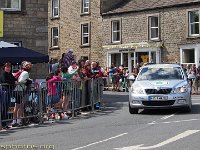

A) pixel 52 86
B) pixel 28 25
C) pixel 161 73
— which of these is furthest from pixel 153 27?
pixel 52 86

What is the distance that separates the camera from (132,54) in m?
40.9

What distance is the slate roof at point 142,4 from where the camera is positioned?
37.3 metres

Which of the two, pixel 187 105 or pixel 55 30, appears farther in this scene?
pixel 55 30

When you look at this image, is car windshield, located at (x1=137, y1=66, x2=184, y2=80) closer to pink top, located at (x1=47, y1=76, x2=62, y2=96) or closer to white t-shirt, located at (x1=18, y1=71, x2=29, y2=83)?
pink top, located at (x1=47, y1=76, x2=62, y2=96)

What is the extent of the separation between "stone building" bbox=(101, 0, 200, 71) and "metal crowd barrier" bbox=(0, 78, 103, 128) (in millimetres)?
19701

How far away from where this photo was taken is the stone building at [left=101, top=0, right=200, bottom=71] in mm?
36688

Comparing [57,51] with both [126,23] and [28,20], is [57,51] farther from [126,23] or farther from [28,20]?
[28,20]

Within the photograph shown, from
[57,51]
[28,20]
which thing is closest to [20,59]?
[28,20]

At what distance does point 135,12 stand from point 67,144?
30.3 metres

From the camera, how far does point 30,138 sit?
11805mm

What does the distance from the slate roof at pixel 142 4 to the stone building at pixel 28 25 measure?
16.1 meters

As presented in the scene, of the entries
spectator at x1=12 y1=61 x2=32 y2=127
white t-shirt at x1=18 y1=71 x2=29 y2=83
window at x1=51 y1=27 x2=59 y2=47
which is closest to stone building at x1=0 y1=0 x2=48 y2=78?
white t-shirt at x1=18 y1=71 x2=29 y2=83

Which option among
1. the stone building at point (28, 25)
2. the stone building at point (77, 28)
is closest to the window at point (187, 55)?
the stone building at point (77, 28)

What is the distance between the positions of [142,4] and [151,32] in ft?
8.79
